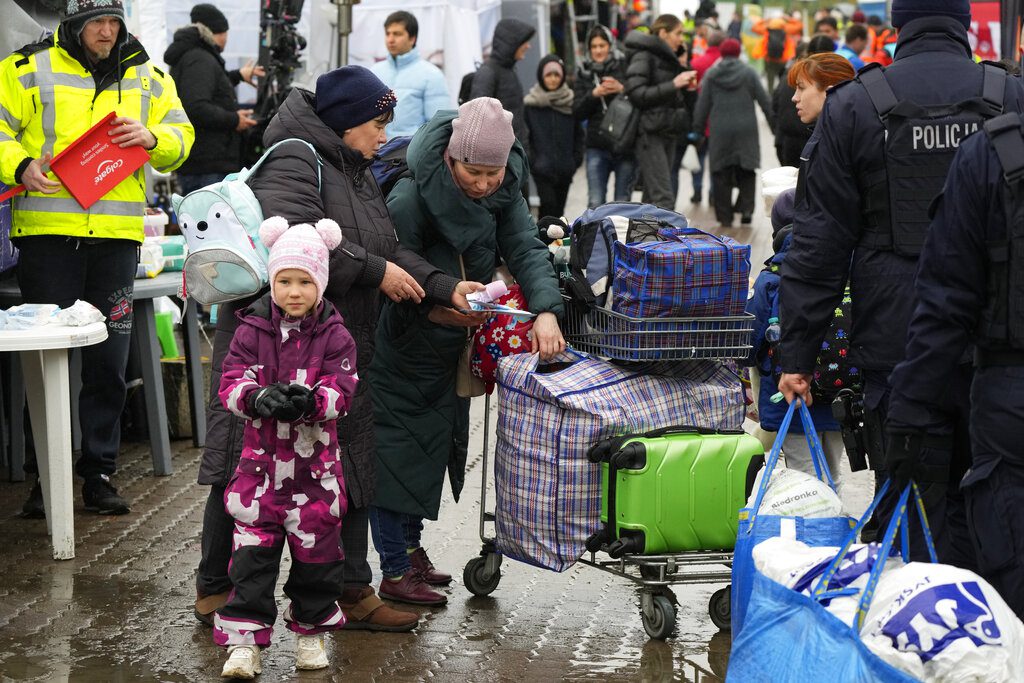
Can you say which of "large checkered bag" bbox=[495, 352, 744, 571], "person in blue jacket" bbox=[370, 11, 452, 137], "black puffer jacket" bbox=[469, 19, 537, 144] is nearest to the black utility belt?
"large checkered bag" bbox=[495, 352, 744, 571]

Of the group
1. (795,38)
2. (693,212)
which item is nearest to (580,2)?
(693,212)

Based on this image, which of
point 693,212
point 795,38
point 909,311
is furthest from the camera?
point 795,38

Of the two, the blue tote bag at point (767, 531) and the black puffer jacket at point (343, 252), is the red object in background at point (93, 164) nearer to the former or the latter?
the black puffer jacket at point (343, 252)

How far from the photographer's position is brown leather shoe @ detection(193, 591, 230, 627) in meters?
5.32

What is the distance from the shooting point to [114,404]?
6938mm

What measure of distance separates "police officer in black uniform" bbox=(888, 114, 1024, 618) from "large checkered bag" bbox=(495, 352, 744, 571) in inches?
62.4

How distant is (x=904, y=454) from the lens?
12.4 feet

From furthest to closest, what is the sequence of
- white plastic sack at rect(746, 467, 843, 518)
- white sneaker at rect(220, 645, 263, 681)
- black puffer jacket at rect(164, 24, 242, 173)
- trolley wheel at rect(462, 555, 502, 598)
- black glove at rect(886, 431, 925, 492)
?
black puffer jacket at rect(164, 24, 242, 173) → trolley wheel at rect(462, 555, 502, 598) → white sneaker at rect(220, 645, 263, 681) → white plastic sack at rect(746, 467, 843, 518) → black glove at rect(886, 431, 925, 492)

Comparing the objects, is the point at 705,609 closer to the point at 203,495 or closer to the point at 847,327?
the point at 847,327

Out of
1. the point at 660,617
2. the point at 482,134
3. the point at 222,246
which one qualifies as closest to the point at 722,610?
the point at 660,617

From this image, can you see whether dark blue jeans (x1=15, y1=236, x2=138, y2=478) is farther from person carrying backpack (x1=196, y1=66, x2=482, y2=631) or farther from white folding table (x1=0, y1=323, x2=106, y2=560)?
person carrying backpack (x1=196, y1=66, x2=482, y2=631)

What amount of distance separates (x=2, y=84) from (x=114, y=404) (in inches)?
60.5

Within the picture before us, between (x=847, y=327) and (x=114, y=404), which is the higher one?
(x=847, y=327)

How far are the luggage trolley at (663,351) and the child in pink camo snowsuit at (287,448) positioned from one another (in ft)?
3.17
